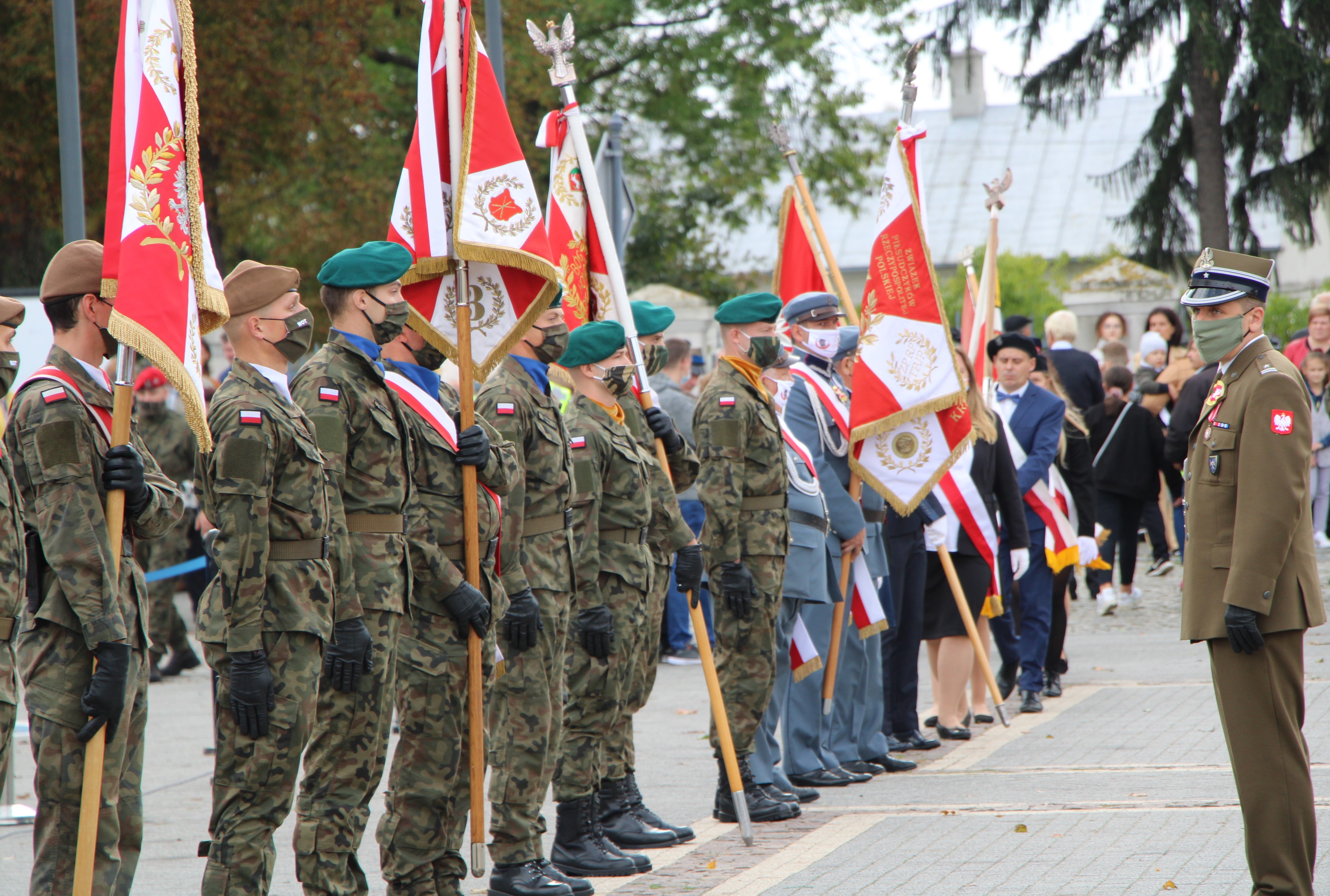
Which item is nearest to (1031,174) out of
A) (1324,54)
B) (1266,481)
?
(1324,54)

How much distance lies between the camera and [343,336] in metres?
5.09

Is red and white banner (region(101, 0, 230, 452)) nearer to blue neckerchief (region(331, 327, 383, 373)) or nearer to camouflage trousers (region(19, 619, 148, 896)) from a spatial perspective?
blue neckerchief (region(331, 327, 383, 373))

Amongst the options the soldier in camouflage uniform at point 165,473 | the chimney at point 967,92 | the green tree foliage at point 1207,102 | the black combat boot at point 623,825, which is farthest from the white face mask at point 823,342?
the chimney at point 967,92

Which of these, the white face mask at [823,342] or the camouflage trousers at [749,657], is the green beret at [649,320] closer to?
the white face mask at [823,342]

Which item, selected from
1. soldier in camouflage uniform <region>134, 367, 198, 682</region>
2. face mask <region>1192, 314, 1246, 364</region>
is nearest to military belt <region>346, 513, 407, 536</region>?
face mask <region>1192, 314, 1246, 364</region>

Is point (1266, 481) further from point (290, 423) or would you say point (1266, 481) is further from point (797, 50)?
point (797, 50)

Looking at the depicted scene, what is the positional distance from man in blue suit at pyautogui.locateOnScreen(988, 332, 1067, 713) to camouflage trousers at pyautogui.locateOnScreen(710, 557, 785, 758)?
11.0ft

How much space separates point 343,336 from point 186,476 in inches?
271

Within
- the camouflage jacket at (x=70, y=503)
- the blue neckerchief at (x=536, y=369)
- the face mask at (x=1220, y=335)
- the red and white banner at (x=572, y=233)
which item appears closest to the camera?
the camouflage jacket at (x=70, y=503)

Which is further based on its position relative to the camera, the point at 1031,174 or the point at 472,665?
the point at 1031,174

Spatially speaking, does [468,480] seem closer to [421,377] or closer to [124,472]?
[421,377]

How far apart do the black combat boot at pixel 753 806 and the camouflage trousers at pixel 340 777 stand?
2465 millimetres

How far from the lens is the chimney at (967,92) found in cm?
4941

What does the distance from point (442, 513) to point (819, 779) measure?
10.9ft
